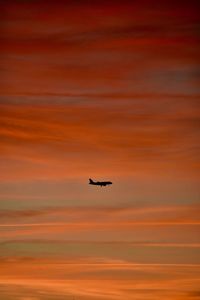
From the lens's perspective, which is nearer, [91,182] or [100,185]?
[100,185]

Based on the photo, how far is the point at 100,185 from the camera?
53.9 feet

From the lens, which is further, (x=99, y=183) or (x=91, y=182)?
(x=91, y=182)

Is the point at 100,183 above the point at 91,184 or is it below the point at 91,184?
below

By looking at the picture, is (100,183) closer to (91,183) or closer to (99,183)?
(99,183)

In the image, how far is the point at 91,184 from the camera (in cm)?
1983

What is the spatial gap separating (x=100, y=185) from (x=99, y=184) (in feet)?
0.88

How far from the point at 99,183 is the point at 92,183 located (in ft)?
10.6

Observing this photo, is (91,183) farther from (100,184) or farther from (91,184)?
(100,184)

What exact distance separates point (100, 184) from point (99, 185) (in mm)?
612

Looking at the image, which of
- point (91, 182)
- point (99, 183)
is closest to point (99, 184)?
point (99, 183)

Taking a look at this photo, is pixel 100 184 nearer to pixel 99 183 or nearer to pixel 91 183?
pixel 99 183

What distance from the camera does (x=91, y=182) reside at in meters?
19.2

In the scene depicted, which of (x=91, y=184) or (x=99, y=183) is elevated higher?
(x=91, y=184)

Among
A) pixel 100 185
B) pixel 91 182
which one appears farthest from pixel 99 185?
pixel 91 182
